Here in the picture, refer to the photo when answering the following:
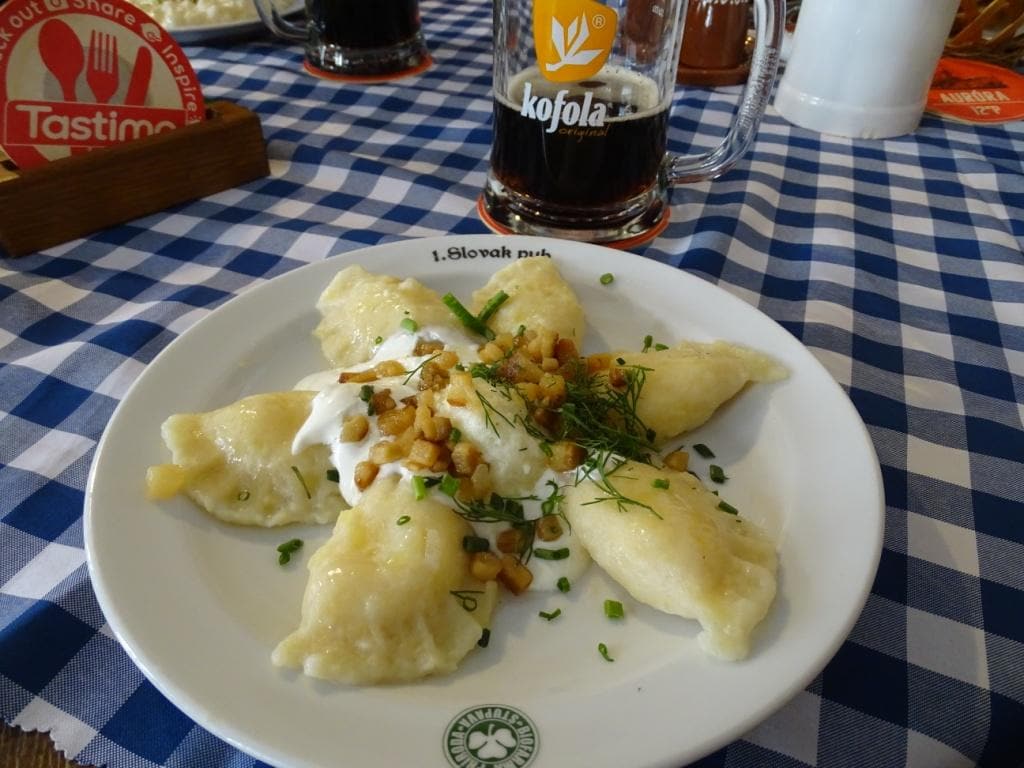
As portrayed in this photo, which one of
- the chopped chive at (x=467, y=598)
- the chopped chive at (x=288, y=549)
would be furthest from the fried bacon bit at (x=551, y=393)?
the chopped chive at (x=288, y=549)

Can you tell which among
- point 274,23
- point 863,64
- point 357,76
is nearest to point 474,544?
point 863,64

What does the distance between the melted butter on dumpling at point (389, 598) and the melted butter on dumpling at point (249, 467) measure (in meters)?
0.11

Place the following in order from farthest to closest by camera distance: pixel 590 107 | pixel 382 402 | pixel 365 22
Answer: pixel 365 22 → pixel 590 107 → pixel 382 402

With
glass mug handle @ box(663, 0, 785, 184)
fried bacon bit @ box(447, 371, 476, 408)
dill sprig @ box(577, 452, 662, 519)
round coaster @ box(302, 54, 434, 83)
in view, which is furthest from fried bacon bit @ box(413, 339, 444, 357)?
round coaster @ box(302, 54, 434, 83)

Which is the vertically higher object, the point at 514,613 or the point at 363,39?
the point at 363,39

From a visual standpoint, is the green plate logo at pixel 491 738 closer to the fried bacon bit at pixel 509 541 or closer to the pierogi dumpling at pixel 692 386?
the fried bacon bit at pixel 509 541

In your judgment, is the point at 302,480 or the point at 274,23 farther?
the point at 274,23

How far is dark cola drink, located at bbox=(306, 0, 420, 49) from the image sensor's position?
8.21 feet

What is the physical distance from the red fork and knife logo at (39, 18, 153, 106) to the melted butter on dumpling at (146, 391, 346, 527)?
1.11 m

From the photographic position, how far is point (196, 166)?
1959mm

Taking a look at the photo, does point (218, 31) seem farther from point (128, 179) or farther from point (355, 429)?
point (355, 429)

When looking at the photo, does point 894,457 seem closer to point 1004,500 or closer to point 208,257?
point 1004,500

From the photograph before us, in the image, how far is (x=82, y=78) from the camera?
1764 mm

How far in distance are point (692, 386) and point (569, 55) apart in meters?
0.76
